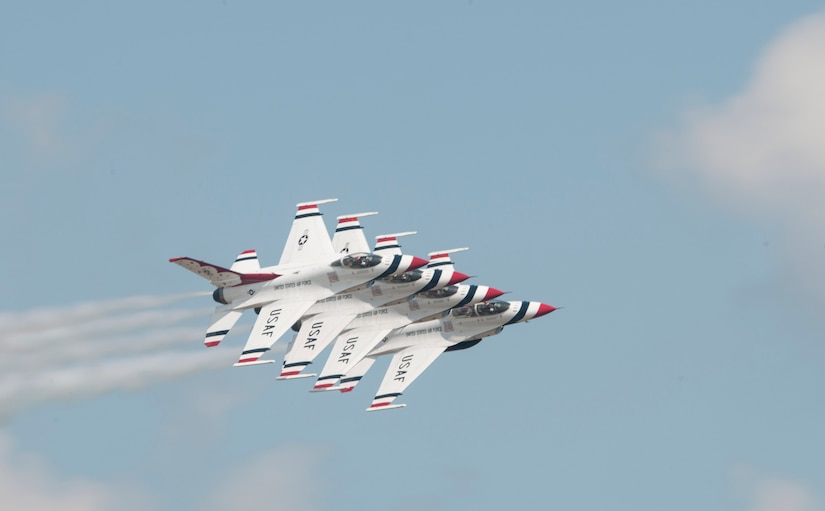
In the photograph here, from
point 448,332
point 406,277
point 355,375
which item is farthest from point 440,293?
point 355,375

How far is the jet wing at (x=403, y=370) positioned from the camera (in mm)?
116750

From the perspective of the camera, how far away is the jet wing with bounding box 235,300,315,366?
11469cm

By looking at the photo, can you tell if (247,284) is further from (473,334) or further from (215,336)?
(473,334)

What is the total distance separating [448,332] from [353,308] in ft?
18.8

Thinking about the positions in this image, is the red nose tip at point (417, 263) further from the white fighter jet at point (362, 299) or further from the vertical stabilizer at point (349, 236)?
the vertical stabilizer at point (349, 236)

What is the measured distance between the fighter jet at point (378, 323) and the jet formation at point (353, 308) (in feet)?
0.18

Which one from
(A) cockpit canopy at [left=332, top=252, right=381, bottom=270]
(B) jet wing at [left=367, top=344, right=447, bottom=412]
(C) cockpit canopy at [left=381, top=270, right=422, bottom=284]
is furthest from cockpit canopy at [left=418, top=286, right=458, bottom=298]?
(A) cockpit canopy at [left=332, top=252, right=381, bottom=270]

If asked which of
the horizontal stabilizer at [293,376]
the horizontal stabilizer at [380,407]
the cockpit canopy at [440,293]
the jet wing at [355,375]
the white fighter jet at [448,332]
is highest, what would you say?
the cockpit canopy at [440,293]

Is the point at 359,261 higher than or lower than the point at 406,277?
higher

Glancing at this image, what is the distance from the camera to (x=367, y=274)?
383ft

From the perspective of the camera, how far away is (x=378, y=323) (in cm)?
11912

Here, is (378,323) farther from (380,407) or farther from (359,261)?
(380,407)

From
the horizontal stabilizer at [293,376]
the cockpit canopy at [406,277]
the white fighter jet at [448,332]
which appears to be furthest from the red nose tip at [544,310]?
the horizontal stabilizer at [293,376]

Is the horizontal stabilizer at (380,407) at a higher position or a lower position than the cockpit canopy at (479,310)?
lower
